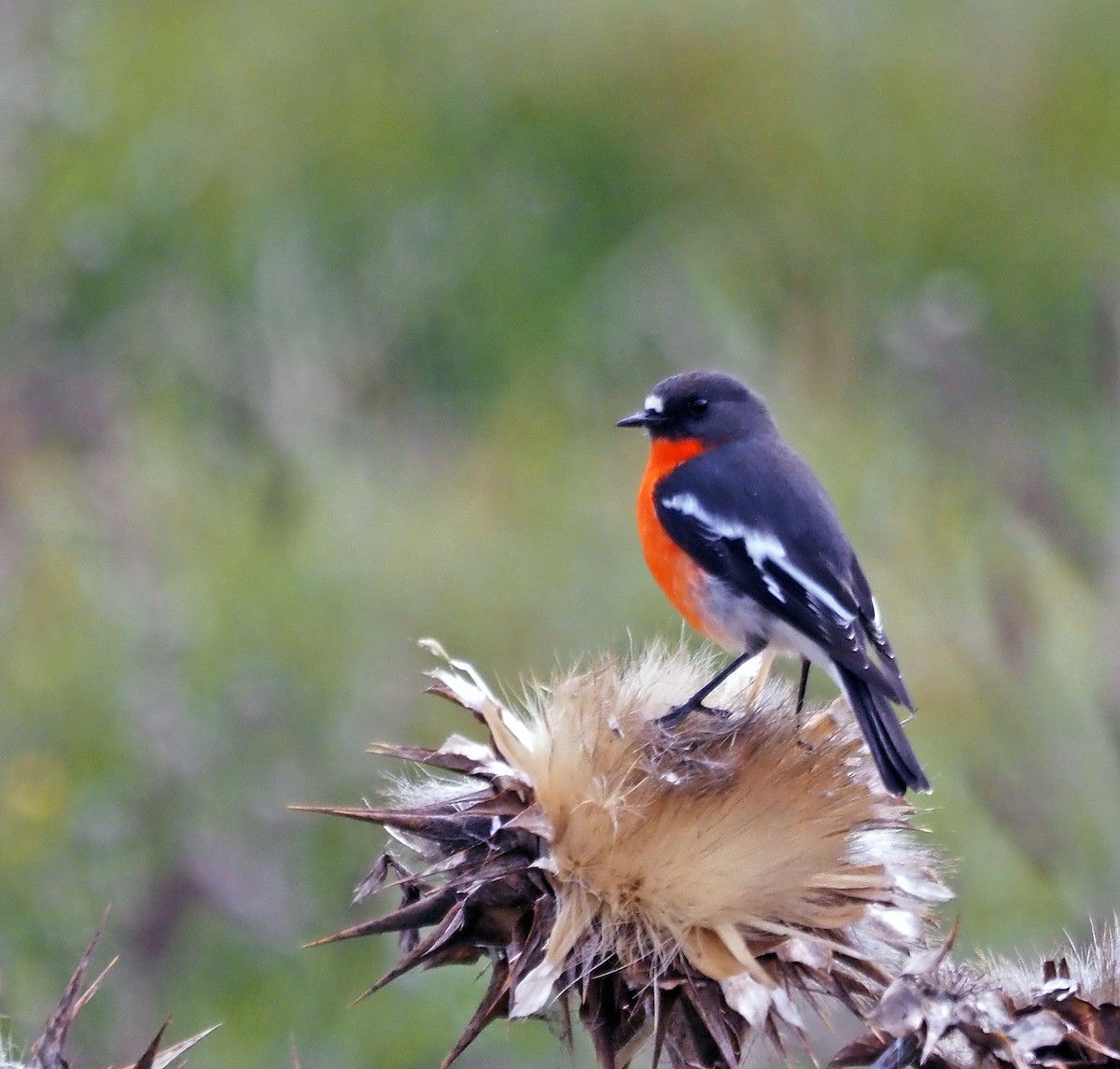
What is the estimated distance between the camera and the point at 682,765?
2.94 meters

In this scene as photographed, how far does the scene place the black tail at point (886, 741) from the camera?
317 centimetres

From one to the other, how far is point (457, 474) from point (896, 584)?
248 cm

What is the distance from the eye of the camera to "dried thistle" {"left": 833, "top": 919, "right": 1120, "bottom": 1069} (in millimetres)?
2367

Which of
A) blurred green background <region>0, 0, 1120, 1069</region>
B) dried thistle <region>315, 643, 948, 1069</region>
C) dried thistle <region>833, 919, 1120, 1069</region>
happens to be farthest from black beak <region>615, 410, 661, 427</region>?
dried thistle <region>833, 919, 1120, 1069</region>

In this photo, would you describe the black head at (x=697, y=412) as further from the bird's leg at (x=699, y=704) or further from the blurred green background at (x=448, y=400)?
the bird's leg at (x=699, y=704)

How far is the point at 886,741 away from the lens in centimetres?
335

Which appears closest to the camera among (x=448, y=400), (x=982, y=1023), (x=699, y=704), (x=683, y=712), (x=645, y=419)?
(x=982, y=1023)

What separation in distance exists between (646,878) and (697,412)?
2.63 meters

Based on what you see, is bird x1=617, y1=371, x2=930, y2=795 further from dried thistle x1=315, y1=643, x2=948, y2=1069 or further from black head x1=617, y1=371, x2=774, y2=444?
dried thistle x1=315, y1=643, x2=948, y2=1069

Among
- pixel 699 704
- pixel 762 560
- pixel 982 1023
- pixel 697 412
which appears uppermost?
pixel 697 412

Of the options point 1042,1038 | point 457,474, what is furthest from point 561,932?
point 457,474

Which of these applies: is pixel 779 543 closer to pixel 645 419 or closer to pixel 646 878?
pixel 645 419

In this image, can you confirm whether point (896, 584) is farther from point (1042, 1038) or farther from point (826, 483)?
point (1042, 1038)

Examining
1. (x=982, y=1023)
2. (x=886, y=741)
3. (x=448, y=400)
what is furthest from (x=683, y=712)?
(x=448, y=400)
